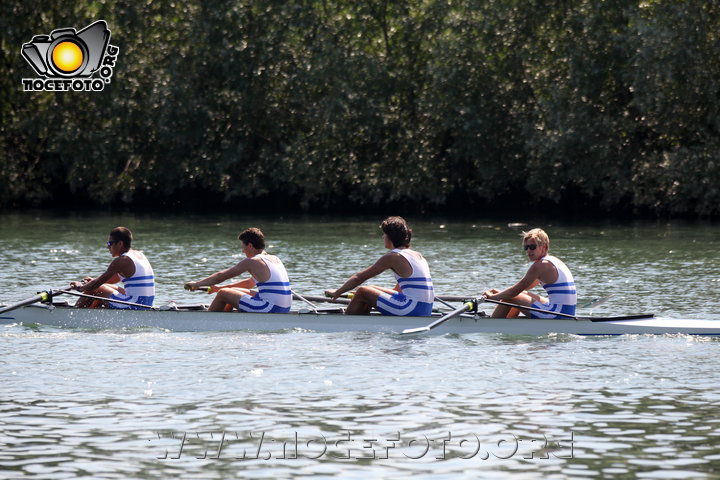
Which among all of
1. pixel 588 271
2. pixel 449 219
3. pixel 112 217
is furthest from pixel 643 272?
pixel 112 217

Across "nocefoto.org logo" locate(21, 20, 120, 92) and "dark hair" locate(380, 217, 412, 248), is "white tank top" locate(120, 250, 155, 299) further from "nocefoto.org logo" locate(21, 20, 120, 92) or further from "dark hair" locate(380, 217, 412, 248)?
"nocefoto.org logo" locate(21, 20, 120, 92)

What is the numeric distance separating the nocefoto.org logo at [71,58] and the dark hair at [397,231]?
141 feet

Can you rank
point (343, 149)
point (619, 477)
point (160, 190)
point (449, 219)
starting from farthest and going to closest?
point (160, 190)
point (343, 149)
point (449, 219)
point (619, 477)

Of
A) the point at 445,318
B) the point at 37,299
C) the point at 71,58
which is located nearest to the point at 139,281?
the point at 37,299

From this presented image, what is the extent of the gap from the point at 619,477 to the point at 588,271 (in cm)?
1930

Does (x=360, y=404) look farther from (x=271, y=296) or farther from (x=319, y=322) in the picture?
(x=271, y=296)

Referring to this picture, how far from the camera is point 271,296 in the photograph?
18.6 m

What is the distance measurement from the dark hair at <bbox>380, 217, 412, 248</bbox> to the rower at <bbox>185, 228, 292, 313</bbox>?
66.3 inches

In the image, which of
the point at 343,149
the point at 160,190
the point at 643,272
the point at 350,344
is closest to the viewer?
the point at 350,344

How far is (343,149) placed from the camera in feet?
193

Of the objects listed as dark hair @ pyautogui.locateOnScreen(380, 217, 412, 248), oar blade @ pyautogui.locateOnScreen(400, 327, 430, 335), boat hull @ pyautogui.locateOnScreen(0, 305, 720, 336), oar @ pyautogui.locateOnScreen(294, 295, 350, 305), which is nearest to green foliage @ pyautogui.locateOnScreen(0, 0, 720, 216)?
oar @ pyautogui.locateOnScreen(294, 295, 350, 305)

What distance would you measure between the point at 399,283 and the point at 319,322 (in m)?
1.30

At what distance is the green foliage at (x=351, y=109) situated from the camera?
51.7 meters

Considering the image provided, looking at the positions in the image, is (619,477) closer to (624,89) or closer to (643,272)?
(643,272)
